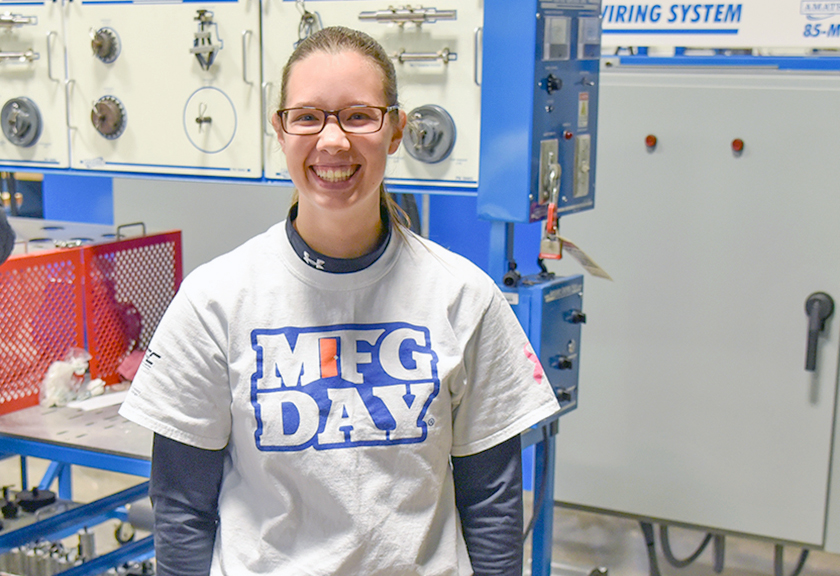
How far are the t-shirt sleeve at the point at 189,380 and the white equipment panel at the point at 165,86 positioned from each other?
1.01 metres

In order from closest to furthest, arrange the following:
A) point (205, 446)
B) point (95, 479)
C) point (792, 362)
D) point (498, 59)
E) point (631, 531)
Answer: point (205, 446) < point (498, 59) < point (792, 362) < point (631, 531) < point (95, 479)

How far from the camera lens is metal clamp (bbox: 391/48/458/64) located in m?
1.85

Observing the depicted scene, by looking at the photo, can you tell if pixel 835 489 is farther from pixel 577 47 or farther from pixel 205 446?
pixel 205 446

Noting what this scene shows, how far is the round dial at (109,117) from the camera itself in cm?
216

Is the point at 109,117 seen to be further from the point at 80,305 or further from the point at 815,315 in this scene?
the point at 815,315

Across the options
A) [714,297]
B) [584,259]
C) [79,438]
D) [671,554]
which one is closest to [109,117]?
[79,438]

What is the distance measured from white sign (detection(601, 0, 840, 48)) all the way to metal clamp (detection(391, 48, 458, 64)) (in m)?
1.11

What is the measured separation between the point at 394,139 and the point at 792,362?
1734 millimetres

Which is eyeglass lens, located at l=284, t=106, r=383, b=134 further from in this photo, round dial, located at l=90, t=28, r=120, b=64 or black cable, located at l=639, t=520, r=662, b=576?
black cable, located at l=639, t=520, r=662, b=576

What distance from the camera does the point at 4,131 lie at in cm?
230

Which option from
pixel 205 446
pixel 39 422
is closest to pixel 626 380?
pixel 39 422


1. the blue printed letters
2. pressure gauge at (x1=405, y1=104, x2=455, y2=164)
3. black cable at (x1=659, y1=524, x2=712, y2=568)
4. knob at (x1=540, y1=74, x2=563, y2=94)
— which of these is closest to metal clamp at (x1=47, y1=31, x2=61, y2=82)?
pressure gauge at (x1=405, y1=104, x2=455, y2=164)

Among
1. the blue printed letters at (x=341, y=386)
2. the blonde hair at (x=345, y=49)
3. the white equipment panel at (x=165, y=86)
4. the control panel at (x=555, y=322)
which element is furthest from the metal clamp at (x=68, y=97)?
the blue printed letters at (x=341, y=386)

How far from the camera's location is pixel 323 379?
43.9 inches
